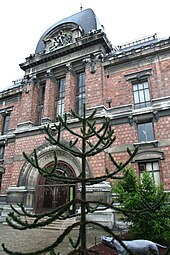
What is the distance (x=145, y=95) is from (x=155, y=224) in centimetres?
970

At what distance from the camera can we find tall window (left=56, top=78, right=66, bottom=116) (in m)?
17.6

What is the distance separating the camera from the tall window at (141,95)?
1465 centimetres

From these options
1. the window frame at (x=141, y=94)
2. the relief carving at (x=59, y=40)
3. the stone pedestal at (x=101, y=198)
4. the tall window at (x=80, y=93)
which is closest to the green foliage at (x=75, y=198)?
the stone pedestal at (x=101, y=198)

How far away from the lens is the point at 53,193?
14656 mm

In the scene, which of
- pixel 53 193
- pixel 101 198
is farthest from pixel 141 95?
pixel 53 193

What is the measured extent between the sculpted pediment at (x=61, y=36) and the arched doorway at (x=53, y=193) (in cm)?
1101

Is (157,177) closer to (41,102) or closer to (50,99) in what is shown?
(50,99)

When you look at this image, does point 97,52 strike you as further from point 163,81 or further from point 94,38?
point 163,81

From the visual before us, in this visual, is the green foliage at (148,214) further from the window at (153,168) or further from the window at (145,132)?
the window at (145,132)

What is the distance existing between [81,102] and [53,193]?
731 cm

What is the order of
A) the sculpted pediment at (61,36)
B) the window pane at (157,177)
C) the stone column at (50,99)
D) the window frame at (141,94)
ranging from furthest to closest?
the sculpted pediment at (61,36), the stone column at (50,99), the window frame at (141,94), the window pane at (157,177)

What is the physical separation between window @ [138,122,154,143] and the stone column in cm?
728

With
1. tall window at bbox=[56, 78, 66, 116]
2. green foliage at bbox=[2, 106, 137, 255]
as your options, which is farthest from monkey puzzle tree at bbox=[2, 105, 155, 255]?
tall window at bbox=[56, 78, 66, 116]

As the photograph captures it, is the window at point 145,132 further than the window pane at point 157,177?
Yes
